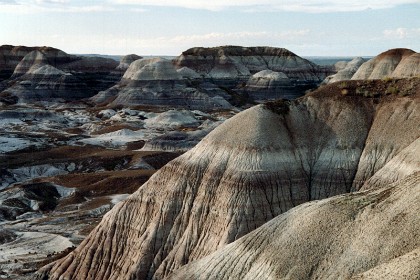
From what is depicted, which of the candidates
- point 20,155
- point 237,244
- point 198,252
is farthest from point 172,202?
point 20,155

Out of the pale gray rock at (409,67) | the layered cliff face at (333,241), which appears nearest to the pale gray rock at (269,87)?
the pale gray rock at (409,67)

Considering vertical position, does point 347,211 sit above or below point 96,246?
Answer: above

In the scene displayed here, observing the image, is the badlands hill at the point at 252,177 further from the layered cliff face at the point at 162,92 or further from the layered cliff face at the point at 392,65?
the layered cliff face at the point at 162,92

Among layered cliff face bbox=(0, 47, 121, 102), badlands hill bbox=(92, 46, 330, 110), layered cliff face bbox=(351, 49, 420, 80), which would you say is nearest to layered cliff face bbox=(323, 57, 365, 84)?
badlands hill bbox=(92, 46, 330, 110)

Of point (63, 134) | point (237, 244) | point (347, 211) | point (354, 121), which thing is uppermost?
point (354, 121)

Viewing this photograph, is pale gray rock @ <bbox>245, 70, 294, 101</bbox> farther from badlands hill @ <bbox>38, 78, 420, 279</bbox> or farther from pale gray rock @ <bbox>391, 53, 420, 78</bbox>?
badlands hill @ <bbox>38, 78, 420, 279</bbox>

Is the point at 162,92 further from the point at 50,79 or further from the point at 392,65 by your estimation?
the point at 392,65

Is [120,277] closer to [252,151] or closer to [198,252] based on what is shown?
[198,252]
